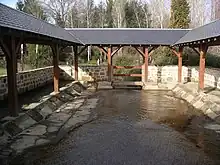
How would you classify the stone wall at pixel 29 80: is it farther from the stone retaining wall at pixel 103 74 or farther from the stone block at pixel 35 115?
the stone block at pixel 35 115

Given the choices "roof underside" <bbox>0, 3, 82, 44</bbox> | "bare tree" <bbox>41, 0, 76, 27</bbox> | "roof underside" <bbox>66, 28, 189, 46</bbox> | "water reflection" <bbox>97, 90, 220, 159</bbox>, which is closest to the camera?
"roof underside" <bbox>0, 3, 82, 44</bbox>

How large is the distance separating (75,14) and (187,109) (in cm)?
2564

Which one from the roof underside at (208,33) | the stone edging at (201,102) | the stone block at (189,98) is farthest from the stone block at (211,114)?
the roof underside at (208,33)

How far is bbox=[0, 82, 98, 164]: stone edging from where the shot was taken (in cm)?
588

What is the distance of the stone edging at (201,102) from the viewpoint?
28.4 feet

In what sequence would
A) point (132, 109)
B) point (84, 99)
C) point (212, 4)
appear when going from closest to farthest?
point (132, 109)
point (84, 99)
point (212, 4)

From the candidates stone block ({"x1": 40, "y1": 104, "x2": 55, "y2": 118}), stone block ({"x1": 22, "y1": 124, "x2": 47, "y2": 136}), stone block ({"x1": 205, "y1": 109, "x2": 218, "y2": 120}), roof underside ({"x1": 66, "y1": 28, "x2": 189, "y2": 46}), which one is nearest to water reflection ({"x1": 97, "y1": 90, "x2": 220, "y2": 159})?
stone block ({"x1": 205, "y1": 109, "x2": 218, "y2": 120})

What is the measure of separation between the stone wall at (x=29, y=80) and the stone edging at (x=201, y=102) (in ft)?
23.5

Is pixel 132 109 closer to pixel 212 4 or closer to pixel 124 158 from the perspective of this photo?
pixel 124 158

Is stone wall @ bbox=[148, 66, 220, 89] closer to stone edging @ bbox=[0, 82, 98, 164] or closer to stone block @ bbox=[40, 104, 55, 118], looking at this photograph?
stone edging @ bbox=[0, 82, 98, 164]

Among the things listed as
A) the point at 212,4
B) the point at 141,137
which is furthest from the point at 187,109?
the point at 212,4

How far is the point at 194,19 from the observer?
31.9m

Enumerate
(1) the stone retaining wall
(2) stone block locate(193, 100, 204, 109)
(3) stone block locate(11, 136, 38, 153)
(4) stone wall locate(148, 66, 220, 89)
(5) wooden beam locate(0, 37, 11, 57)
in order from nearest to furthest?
(3) stone block locate(11, 136, 38, 153) → (5) wooden beam locate(0, 37, 11, 57) → (2) stone block locate(193, 100, 204, 109) → (1) the stone retaining wall → (4) stone wall locate(148, 66, 220, 89)

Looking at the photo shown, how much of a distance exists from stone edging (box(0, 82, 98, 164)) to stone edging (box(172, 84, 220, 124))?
153 inches
